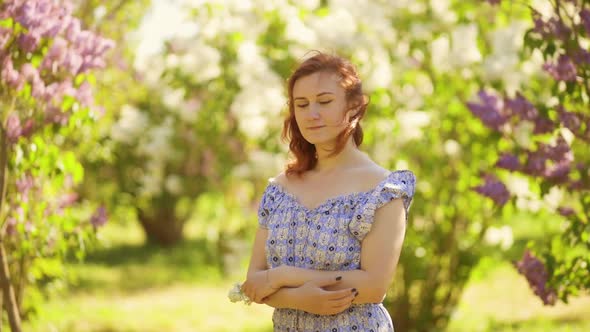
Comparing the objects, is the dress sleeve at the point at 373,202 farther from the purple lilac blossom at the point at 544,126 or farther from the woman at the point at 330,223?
the purple lilac blossom at the point at 544,126

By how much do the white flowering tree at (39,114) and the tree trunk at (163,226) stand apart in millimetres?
6770

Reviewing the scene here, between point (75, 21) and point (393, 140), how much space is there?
265 cm

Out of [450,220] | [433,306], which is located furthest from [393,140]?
[433,306]

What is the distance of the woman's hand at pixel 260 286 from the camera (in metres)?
2.66

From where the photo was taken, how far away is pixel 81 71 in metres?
3.79

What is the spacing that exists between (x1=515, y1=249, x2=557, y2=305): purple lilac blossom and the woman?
1.16m

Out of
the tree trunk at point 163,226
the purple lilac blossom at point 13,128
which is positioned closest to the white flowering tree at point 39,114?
the purple lilac blossom at point 13,128

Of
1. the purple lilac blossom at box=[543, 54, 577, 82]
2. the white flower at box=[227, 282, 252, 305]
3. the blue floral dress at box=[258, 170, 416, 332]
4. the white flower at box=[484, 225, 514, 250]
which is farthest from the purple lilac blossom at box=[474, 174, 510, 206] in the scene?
the white flower at box=[484, 225, 514, 250]

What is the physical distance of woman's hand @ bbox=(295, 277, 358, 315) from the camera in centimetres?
258

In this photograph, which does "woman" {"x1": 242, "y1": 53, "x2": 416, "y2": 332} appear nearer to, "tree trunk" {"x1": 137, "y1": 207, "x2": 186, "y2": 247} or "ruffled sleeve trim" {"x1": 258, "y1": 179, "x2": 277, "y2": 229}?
"ruffled sleeve trim" {"x1": 258, "y1": 179, "x2": 277, "y2": 229}

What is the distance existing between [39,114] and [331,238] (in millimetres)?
1661

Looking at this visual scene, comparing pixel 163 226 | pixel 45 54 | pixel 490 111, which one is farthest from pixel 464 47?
pixel 163 226

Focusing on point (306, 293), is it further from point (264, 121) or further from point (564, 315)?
point (564, 315)

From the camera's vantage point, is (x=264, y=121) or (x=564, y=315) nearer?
(x=264, y=121)
